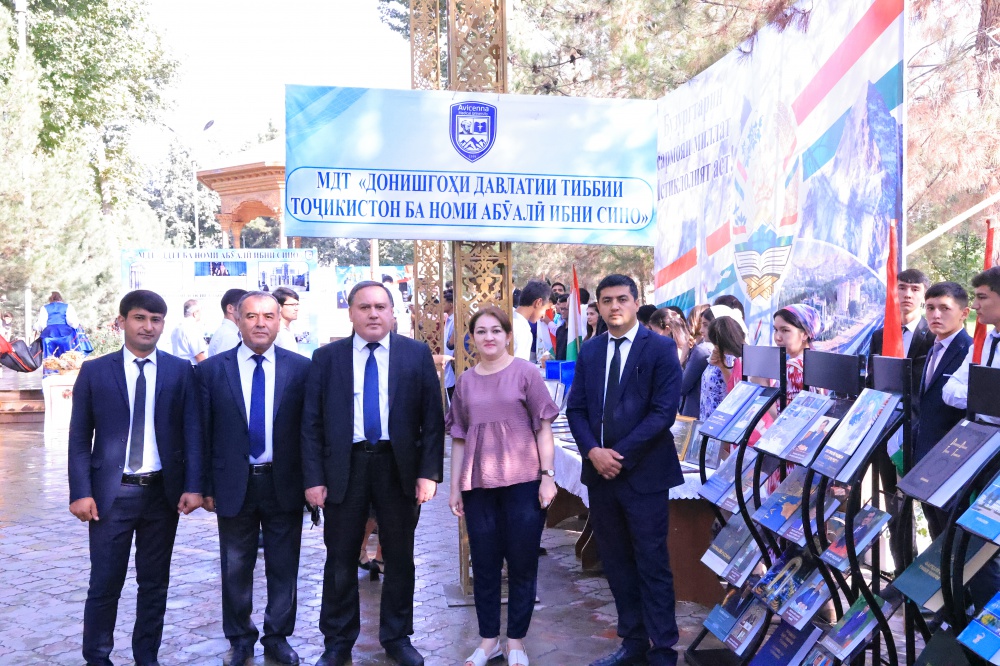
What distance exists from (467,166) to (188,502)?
8.28 feet

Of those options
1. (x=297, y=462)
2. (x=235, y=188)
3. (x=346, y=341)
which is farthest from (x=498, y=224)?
(x=235, y=188)

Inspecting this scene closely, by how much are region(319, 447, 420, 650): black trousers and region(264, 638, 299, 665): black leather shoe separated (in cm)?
20

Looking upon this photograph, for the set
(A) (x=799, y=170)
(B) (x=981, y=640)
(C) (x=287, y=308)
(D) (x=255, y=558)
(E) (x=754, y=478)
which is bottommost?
(D) (x=255, y=558)

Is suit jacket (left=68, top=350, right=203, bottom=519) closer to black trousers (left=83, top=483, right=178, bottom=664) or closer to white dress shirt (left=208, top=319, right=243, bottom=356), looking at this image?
black trousers (left=83, top=483, right=178, bottom=664)

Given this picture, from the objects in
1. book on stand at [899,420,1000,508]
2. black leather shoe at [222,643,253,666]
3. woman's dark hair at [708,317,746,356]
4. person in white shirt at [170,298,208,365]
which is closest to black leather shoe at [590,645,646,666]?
black leather shoe at [222,643,253,666]

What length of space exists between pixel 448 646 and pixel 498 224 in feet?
8.01

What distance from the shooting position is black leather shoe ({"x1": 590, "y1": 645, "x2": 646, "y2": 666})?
4.84m

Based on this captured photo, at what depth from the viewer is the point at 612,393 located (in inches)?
192

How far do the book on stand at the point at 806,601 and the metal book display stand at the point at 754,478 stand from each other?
325 millimetres

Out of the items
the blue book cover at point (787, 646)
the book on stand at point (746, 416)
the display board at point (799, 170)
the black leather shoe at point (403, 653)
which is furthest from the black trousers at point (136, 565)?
the display board at point (799, 170)

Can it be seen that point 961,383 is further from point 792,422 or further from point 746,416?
point 746,416

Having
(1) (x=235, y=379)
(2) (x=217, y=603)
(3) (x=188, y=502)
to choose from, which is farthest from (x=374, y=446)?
(2) (x=217, y=603)

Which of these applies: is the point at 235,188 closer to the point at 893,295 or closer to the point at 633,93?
the point at 633,93

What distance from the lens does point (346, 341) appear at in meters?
5.05
